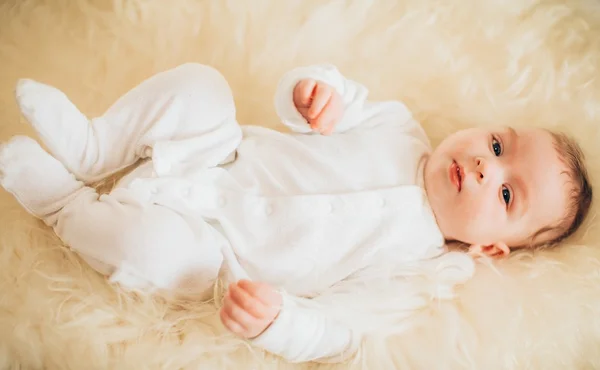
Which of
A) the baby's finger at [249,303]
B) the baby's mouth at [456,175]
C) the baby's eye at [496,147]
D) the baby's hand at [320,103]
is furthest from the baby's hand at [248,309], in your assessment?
the baby's eye at [496,147]

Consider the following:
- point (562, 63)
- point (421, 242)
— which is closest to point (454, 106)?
point (562, 63)

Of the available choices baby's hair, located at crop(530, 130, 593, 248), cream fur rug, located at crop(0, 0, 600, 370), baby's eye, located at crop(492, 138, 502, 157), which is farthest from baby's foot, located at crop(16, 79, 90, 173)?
baby's hair, located at crop(530, 130, 593, 248)

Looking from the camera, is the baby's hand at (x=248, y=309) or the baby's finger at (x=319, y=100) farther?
the baby's finger at (x=319, y=100)

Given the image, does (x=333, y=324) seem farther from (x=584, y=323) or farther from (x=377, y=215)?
(x=584, y=323)

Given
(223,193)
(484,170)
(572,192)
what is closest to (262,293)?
(223,193)

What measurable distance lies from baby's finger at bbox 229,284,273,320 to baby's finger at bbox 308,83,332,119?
0.35 m

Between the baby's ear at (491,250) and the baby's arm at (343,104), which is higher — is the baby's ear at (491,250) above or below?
below

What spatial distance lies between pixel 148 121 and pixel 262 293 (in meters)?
0.42

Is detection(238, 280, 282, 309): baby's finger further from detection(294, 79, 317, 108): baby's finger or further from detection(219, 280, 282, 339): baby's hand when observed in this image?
detection(294, 79, 317, 108): baby's finger

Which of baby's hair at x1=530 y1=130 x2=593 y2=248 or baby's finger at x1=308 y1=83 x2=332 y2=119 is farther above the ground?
baby's finger at x1=308 y1=83 x2=332 y2=119

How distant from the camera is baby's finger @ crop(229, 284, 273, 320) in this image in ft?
3.02

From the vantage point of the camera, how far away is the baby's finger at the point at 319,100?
105 centimetres

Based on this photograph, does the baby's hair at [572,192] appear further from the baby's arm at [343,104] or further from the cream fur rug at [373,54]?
the baby's arm at [343,104]

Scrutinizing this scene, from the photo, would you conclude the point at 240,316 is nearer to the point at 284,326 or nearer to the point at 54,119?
the point at 284,326
